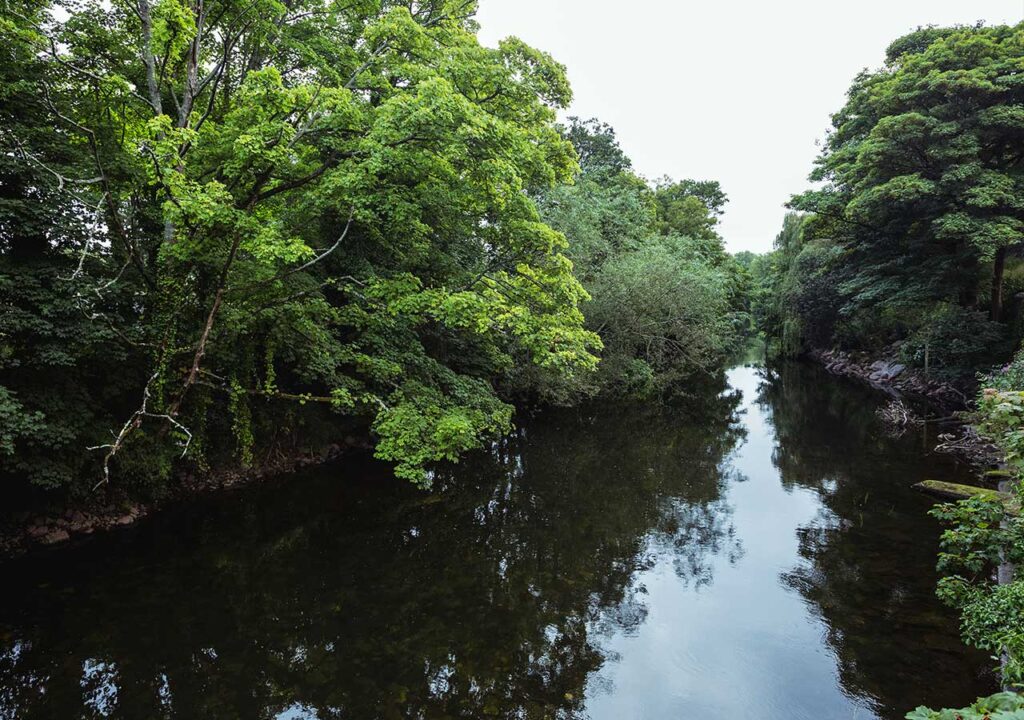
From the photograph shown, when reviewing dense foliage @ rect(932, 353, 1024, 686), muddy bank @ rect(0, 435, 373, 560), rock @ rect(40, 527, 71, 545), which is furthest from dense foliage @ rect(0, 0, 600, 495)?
dense foliage @ rect(932, 353, 1024, 686)

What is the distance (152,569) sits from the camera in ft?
26.9

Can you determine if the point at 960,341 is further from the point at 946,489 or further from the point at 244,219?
the point at 244,219

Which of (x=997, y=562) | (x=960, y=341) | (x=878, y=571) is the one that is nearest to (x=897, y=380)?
(x=960, y=341)

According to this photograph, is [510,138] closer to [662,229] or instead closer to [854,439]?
[854,439]

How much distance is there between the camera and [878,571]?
836 cm

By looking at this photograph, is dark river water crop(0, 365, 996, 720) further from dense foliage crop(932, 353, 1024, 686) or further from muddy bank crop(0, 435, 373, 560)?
dense foliage crop(932, 353, 1024, 686)

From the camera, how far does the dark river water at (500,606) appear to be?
586 centimetres

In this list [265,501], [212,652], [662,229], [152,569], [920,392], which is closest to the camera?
[212,652]

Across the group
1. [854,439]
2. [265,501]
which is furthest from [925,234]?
[265,501]

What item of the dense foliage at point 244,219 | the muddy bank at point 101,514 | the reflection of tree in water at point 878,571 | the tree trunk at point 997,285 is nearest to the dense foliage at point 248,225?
the dense foliage at point 244,219

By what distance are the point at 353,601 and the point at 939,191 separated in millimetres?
21205

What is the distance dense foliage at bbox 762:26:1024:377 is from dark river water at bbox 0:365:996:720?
920cm

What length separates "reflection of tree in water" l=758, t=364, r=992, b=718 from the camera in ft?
19.7

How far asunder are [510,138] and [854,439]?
15119 mm
